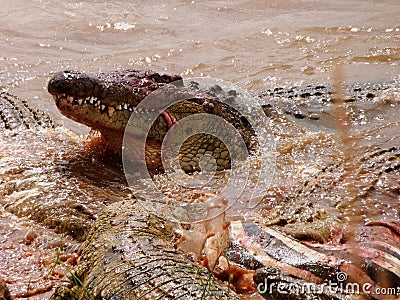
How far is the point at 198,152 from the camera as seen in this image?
5.08 m

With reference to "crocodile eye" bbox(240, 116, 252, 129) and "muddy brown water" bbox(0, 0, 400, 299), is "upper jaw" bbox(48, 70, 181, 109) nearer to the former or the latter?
"muddy brown water" bbox(0, 0, 400, 299)

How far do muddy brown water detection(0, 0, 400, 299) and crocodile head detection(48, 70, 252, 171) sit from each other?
65cm

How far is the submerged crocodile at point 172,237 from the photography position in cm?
233

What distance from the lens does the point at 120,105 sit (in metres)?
4.88

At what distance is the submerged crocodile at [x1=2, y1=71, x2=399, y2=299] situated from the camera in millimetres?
2330

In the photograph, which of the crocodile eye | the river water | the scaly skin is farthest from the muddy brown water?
the scaly skin

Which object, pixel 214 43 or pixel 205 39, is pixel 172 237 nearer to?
pixel 214 43

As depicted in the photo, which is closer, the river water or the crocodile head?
the crocodile head

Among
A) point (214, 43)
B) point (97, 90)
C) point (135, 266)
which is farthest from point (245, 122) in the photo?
point (214, 43)

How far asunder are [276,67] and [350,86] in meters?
1.78

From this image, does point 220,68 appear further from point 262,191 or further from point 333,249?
point 333,249

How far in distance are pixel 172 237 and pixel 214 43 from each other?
680cm

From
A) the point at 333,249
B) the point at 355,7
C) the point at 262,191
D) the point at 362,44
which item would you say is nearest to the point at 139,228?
the point at 333,249

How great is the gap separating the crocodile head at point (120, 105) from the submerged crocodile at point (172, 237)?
10mm
